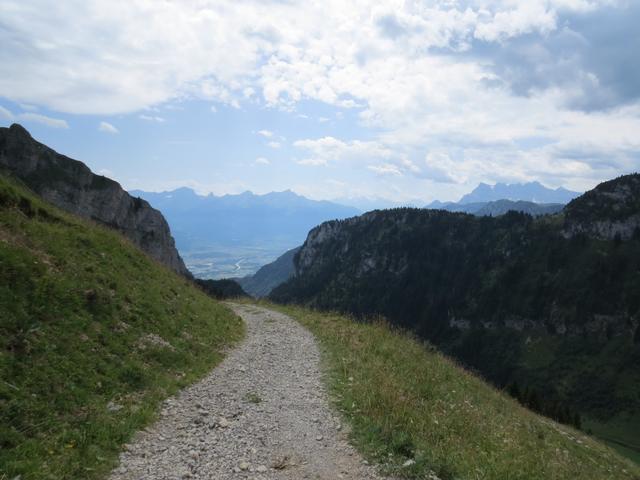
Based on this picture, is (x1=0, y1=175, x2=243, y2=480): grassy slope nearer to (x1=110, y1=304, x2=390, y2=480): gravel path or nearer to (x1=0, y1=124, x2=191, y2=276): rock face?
(x1=110, y1=304, x2=390, y2=480): gravel path

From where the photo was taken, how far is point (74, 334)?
600 inches

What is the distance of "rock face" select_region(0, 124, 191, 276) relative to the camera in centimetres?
9344

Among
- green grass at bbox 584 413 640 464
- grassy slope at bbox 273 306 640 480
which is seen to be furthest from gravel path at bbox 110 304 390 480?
green grass at bbox 584 413 640 464

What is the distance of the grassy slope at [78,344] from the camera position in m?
10.3

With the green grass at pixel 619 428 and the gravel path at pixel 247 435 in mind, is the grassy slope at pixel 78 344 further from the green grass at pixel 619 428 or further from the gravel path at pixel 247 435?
the green grass at pixel 619 428

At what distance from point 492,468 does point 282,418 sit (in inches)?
239

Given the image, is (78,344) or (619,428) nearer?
(78,344)

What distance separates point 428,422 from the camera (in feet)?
42.2

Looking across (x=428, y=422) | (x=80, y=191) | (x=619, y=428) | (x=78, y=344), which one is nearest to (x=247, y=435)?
(x=428, y=422)

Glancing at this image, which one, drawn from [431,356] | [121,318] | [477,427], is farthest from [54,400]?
[431,356]

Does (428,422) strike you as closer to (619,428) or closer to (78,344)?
(78,344)

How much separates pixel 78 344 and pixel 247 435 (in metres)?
6.64

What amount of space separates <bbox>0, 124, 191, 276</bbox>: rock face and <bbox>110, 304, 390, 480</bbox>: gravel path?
5692 cm

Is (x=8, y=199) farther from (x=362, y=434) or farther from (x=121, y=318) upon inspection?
(x=362, y=434)
